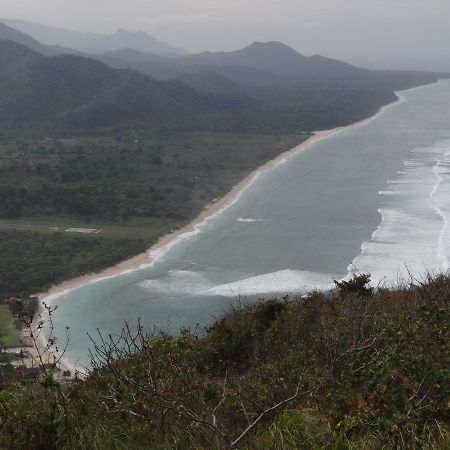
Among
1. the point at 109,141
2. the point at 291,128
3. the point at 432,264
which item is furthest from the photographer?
the point at 291,128

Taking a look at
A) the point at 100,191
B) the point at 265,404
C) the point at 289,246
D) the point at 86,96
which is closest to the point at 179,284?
the point at 289,246

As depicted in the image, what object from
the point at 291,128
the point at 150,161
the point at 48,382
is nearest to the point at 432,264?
the point at 48,382

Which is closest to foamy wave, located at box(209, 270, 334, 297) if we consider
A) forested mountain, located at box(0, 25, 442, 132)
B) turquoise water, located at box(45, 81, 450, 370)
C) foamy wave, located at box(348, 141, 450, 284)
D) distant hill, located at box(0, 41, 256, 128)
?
turquoise water, located at box(45, 81, 450, 370)

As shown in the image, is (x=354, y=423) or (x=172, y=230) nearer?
(x=354, y=423)

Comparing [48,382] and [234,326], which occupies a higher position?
[48,382]

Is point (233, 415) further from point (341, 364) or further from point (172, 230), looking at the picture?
point (172, 230)

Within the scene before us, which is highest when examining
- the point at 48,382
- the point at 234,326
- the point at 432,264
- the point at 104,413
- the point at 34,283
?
the point at 48,382

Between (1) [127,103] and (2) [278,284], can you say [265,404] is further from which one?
(1) [127,103]
